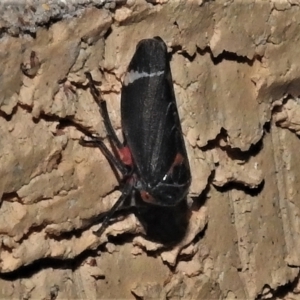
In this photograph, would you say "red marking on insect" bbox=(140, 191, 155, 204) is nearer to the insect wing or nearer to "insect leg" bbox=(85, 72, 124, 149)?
the insect wing

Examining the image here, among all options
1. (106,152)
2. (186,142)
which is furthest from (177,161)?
(106,152)

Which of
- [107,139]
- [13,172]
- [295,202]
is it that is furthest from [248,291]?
[13,172]

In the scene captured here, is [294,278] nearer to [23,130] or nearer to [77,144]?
[77,144]

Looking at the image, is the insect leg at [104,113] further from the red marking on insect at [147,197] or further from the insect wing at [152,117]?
the red marking on insect at [147,197]

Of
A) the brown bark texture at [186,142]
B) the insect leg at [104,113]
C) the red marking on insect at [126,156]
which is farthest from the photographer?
the red marking on insect at [126,156]

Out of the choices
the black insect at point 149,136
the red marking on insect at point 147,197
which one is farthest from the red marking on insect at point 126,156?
the red marking on insect at point 147,197

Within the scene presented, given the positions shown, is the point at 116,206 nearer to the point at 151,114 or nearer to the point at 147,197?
the point at 147,197

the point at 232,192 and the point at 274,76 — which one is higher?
the point at 274,76
